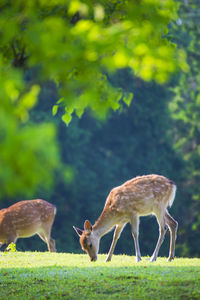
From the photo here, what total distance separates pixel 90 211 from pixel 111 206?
1458 centimetres

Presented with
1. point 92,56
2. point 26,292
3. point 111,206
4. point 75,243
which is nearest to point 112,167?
point 75,243

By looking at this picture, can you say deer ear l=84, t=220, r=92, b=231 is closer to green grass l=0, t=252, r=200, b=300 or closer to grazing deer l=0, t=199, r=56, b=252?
green grass l=0, t=252, r=200, b=300

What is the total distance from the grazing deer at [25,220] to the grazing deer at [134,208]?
2688 millimetres

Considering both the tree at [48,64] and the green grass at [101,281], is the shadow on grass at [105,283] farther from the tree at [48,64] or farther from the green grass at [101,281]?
the tree at [48,64]

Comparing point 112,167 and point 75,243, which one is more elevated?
point 112,167

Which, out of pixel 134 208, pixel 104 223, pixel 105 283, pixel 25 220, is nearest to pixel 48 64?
pixel 105 283

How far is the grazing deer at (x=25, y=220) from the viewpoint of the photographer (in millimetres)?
13023

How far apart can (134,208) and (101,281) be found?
108 inches

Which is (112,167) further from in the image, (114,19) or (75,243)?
(114,19)

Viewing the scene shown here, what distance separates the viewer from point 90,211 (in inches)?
987

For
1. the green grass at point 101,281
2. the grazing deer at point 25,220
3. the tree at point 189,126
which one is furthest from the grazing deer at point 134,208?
the tree at point 189,126

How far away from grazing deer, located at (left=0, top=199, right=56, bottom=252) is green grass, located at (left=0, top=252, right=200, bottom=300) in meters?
3.19

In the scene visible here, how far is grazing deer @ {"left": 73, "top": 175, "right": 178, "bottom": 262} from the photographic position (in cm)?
1046

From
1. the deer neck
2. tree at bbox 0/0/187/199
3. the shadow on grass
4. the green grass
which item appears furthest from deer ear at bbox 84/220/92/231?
tree at bbox 0/0/187/199
